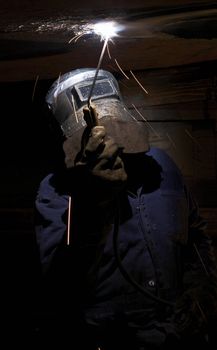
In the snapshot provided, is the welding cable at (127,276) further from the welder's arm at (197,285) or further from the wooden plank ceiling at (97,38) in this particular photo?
the wooden plank ceiling at (97,38)

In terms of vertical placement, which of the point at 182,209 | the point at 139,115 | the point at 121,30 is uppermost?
the point at 121,30

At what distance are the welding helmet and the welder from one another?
0.01 metres

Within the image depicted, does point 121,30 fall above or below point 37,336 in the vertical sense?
above

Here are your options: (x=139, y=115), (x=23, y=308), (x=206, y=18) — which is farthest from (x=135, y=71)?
(x=23, y=308)

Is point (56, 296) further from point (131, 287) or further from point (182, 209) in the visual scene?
point (182, 209)

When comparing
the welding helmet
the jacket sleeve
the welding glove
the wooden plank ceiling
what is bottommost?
the jacket sleeve

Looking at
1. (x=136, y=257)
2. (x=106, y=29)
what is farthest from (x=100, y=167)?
→ (x=106, y=29)

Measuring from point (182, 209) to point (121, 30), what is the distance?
1.70 metres

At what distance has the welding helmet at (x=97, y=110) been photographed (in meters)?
3.54

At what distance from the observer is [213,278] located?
372 centimetres

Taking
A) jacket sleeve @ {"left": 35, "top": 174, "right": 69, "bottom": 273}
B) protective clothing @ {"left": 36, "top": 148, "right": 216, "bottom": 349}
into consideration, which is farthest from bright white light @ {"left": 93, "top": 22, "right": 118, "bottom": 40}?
jacket sleeve @ {"left": 35, "top": 174, "right": 69, "bottom": 273}

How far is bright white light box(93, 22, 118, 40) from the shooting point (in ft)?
10.0

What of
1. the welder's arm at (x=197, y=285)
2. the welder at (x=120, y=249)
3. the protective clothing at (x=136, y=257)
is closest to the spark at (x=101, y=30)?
the welder at (x=120, y=249)

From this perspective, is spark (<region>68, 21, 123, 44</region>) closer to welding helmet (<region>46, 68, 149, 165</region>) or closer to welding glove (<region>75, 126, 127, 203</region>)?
welding helmet (<region>46, 68, 149, 165</region>)
